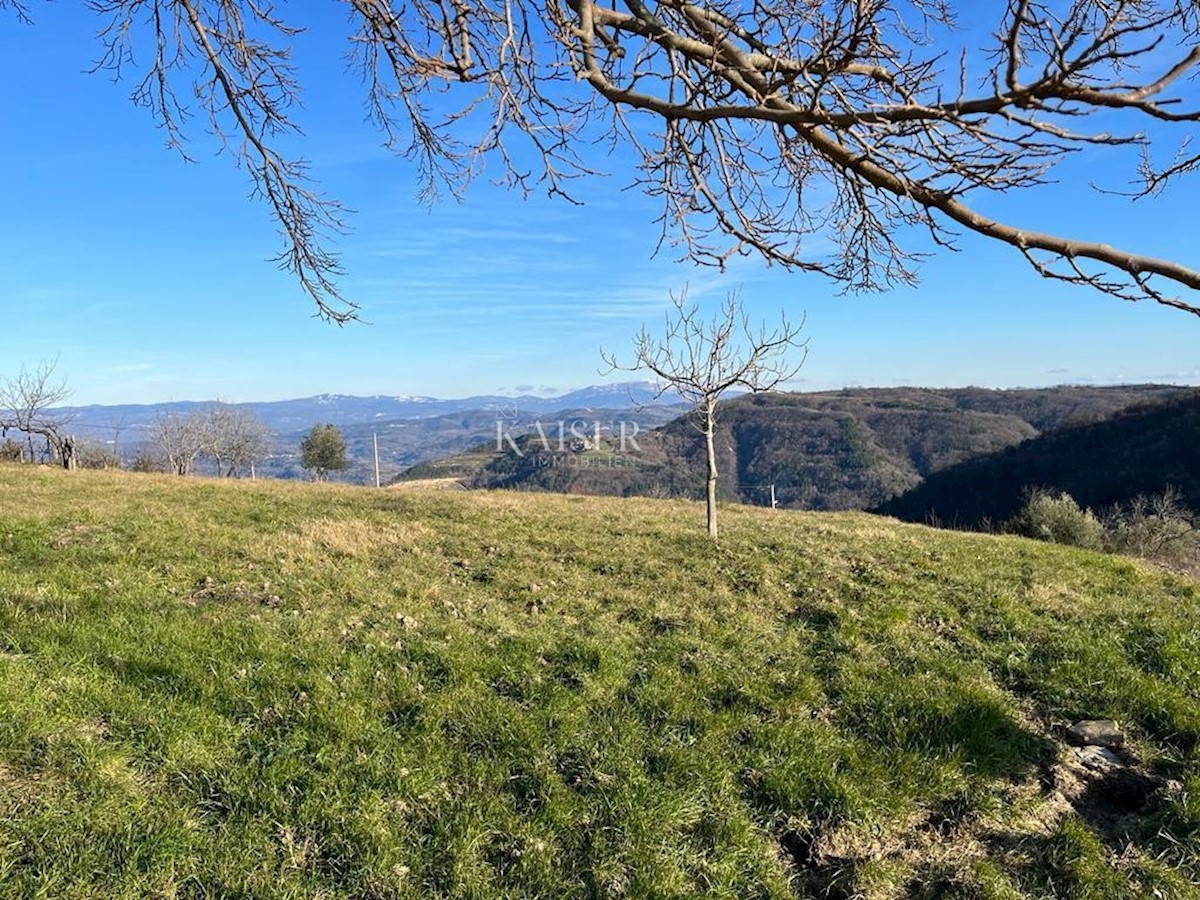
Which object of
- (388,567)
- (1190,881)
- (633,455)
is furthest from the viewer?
(633,455)

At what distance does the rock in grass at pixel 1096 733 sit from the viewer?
15.1 ft

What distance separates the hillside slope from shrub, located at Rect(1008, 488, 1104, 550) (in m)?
39.1

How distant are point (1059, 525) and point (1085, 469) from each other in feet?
203

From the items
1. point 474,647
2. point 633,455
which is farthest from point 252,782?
point 633,455

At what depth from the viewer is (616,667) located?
17.6ft

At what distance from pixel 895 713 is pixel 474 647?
10.7 feet

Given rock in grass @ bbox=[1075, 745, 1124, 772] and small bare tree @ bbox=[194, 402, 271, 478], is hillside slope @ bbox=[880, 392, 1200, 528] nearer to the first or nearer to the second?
small bare tree @ bbox=[194, 402, 271, 478]

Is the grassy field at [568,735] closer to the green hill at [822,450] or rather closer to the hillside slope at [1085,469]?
the hillside slope at [1085,469]

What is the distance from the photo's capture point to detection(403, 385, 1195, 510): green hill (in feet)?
338

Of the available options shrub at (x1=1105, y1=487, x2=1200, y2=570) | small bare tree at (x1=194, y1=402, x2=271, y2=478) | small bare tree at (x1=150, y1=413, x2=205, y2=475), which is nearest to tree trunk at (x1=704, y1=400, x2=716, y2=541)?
shrub at (x1=1105, y1=487, x2=1200, y2=570)

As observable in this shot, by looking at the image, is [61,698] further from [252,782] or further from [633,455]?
[633,455]

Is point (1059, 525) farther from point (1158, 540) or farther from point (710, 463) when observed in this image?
point (710, 463)

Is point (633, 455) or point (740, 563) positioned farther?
point (633, 455)

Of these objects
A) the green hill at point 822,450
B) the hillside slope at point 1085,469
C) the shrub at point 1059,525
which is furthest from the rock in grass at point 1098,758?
the green hill at point 822,450
